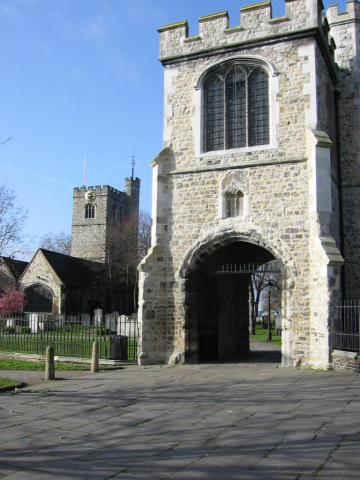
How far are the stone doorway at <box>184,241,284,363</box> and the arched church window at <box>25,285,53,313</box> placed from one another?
23.2 m

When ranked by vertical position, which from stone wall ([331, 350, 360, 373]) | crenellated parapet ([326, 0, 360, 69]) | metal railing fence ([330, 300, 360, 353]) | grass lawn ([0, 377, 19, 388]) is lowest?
grass lawn ([0, 377, 19, 388])

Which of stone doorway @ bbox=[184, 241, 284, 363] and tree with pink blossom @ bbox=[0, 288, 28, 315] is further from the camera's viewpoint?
tree with pink blossom @ bbox=[0, 288, 28, 315]

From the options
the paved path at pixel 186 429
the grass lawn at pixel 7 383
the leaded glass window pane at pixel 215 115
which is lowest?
the grass lawn at pixel 7 383

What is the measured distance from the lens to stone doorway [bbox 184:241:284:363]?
13.8 m

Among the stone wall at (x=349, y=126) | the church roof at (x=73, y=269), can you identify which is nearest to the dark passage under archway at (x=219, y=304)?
the stone wall at (x=349, y=126)

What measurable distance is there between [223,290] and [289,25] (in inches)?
337

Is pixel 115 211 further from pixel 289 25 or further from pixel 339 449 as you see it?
pixel 339 449

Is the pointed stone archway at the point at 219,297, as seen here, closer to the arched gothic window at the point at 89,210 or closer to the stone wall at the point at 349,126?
the stone wall at the point at 349,126

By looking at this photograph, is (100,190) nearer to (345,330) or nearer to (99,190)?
(99,190)

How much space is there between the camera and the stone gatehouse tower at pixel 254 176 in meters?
12.4

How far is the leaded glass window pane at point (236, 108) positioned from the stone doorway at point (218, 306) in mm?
3258

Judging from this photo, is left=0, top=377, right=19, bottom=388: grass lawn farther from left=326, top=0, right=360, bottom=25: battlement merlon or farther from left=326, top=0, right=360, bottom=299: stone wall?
left=326, top=0, right=360, bottom=25: battlement merlon

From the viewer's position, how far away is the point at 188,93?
14656 mm

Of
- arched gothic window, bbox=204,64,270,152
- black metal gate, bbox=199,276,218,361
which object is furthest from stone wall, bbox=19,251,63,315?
arched gothic window, bbox=204,64,270,152
